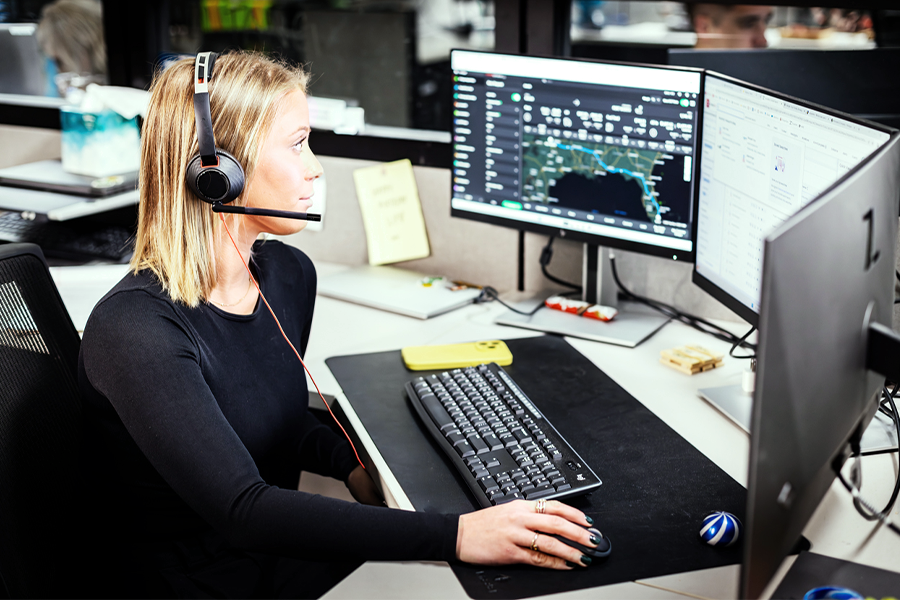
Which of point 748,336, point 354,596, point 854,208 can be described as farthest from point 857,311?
point 748,336

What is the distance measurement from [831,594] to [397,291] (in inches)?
40.6

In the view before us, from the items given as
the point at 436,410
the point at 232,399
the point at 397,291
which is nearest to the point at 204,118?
the point at 232,399

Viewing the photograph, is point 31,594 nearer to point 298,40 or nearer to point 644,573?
point 644,573

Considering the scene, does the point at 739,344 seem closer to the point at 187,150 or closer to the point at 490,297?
the point at 490,297

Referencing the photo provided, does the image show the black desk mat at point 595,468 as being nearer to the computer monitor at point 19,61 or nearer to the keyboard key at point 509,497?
the keyboard key at point 509,497

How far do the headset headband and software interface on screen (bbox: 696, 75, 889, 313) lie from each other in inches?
26.7

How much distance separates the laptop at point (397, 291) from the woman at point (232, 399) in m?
0.29

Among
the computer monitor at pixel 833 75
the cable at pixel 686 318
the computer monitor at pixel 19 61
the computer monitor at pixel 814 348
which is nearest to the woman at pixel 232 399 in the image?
the computer monitor at pixel 814 348

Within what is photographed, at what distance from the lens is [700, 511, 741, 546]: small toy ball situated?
32.9 inches

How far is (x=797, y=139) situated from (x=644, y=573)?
560mm

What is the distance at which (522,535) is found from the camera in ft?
2.69

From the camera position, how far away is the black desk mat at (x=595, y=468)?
0.81m

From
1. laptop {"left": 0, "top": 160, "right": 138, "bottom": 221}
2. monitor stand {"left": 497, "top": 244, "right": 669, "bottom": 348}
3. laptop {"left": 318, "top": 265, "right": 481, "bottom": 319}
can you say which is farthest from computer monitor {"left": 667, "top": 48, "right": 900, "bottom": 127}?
laptop {"left": 0, "top": 160, "right": 138, "bottom": 221}

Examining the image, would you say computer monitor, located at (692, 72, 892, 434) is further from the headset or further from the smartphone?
the headset
